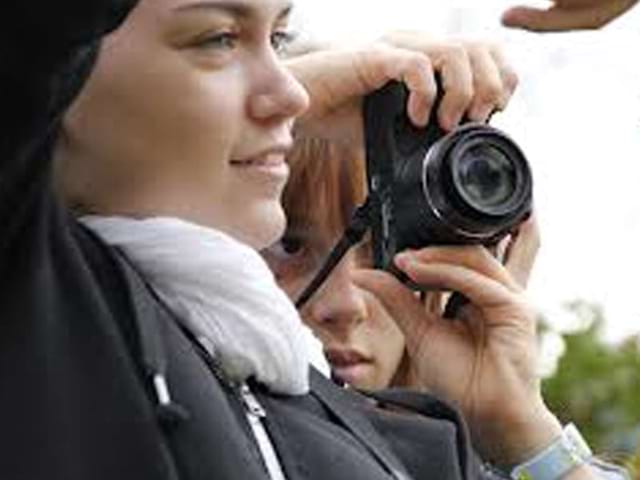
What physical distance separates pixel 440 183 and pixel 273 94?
0.33 meters

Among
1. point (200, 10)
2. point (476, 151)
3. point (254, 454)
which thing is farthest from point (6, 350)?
point (476, 151)

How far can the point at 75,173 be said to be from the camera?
175 cm

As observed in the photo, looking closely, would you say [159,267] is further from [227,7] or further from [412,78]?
[412,78]

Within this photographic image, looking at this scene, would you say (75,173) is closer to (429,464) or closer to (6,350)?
(6,350)

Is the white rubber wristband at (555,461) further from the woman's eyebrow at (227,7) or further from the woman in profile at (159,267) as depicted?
the woman's eyebrow at (227,7)

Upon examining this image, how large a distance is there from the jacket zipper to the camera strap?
0.47 m

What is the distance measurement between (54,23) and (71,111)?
1.04 feet

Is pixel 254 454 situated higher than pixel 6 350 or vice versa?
pixel 6 350

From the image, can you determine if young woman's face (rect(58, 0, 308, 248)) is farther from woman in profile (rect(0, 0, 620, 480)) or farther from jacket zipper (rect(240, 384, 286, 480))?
jacket zipper (rect(240, 384, 286, 480))

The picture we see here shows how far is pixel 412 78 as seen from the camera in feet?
6.98

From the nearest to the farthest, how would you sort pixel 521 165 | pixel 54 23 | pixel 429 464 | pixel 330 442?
pixel 54 23, pixel 330 442, pixel 429 464, pixel 521 165

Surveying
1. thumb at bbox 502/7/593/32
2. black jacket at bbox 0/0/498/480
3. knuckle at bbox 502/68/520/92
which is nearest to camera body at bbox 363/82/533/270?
knuckle at bbox 502/68/520/92

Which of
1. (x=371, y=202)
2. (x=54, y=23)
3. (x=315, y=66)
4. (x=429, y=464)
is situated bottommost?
(x=429, y=464)

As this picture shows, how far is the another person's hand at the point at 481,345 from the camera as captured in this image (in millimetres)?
2129
